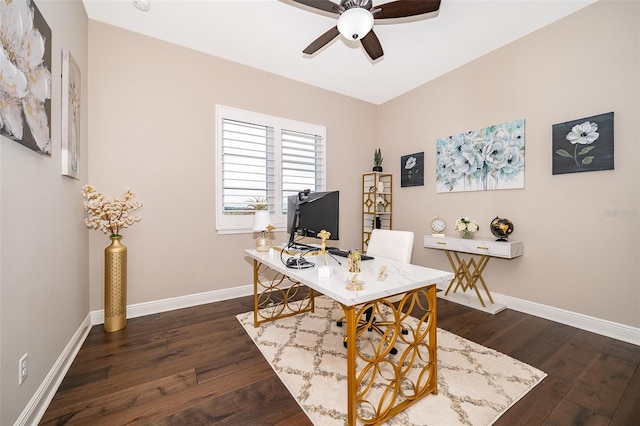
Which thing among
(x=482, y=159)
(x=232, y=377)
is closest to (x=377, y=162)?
(x=482, y=159)

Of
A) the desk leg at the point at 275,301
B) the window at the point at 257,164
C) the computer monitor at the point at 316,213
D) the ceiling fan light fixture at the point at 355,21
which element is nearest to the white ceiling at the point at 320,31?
the ceiling fan light fixture at the point at 355,21

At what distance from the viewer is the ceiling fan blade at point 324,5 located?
192 cm

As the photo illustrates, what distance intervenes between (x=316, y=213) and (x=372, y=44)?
173 cm

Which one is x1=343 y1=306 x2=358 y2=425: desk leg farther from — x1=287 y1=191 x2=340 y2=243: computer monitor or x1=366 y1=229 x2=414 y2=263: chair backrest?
x1=366 y1=229 x2=414 y2=263: chair backrest

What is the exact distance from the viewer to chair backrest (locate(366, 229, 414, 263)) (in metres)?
2.12

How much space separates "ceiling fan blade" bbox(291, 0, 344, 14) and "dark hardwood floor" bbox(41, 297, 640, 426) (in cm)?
280

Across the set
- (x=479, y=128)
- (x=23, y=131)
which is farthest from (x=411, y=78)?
(x=23, y=131)

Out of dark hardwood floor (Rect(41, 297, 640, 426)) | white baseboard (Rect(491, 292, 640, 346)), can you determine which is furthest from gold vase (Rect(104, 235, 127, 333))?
white baseboard (Rect(491, 292, 640, 346))

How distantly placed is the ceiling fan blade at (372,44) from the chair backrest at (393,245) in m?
1.78

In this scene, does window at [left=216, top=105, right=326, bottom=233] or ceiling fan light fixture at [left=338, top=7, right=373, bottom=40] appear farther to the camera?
window at [left=216, top=105, right=326, bottom=233]

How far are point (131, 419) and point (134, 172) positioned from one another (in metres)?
2.29

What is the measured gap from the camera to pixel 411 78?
12.2 feet

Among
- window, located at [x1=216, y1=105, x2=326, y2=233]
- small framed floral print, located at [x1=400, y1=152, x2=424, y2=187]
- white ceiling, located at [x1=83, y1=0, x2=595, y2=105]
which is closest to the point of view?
white ceiling, located at [x1=83, y1=0, x2=595, y2=105]

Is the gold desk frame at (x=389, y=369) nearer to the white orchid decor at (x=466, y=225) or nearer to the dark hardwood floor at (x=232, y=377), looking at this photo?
the dark hardwood floor at (x=232, y=377)
